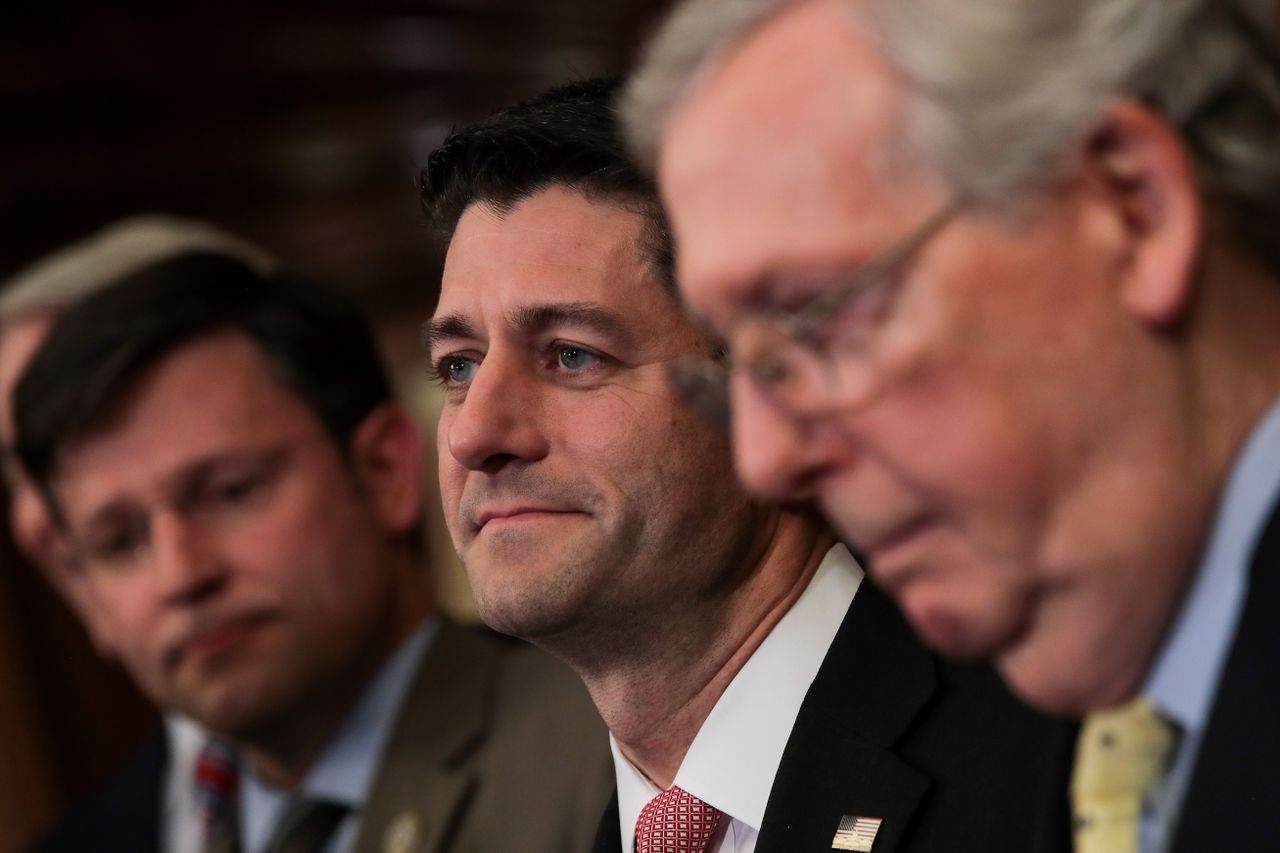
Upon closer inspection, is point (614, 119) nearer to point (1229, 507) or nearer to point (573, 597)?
point (573, 597)

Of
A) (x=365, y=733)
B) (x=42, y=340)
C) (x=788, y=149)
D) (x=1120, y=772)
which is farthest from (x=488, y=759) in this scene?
(x=788, y=149)

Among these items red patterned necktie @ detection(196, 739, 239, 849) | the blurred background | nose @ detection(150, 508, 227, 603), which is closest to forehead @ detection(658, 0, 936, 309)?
nose @ detection(150, 508, 227, 603)

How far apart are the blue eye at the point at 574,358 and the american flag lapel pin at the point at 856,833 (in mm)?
538

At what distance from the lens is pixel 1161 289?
1.07m

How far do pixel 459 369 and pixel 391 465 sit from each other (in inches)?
52.0

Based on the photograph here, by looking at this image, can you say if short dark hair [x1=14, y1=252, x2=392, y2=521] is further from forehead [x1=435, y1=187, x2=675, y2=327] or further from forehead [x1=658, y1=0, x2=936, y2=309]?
forehead [x1=658, y1=0, x2=936, y2=309]

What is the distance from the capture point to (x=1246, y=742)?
1.14m

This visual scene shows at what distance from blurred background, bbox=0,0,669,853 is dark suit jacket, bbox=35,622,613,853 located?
1792 mm

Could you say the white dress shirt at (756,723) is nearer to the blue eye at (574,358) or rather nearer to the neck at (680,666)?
the neck at (680,666)

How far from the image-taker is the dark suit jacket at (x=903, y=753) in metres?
1.52

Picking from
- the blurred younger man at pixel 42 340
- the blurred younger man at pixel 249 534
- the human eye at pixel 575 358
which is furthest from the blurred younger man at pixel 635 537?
the blurred younger man at pixel 42 340

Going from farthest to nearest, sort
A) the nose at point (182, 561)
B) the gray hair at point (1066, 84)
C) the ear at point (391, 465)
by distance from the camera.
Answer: the ear at point (391, 465) < the nose at point (182, 561) < the gray hair at point (1066, 84)

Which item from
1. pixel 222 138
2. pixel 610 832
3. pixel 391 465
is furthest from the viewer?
pixel 222 138

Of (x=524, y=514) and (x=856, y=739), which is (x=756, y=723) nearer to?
(x=856, y=739)
